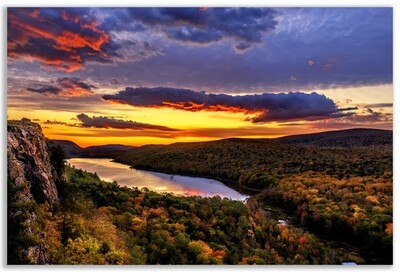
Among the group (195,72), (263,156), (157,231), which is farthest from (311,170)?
(157,231)

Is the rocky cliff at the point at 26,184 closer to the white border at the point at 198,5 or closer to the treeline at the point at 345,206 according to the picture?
the white border at the point at 198,5

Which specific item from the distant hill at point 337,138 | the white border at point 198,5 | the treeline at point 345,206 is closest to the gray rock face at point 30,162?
the white border at point 198,5

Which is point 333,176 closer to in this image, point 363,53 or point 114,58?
point 363,53

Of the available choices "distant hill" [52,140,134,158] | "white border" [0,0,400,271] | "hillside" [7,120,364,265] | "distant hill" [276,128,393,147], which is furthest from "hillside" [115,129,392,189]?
"white border" [0,0,400,271]

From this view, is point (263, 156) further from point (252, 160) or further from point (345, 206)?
point (345, 206)

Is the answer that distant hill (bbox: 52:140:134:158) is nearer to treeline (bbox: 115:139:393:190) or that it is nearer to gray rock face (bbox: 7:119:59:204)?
treeline (bbox: 115:139:393:190)

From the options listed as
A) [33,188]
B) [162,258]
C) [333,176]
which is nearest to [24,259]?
[33,188]
